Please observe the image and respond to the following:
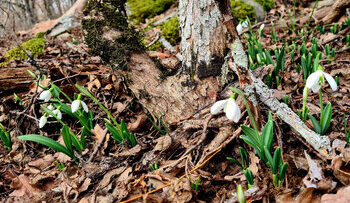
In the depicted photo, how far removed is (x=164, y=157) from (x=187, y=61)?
2.54ft

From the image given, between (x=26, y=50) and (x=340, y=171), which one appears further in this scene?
(x=26, y=50)

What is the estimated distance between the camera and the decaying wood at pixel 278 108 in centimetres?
130

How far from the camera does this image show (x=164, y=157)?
5.25 ft

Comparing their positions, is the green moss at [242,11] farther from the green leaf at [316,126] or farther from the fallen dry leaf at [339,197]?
the fallen dry leaf at [339,197]

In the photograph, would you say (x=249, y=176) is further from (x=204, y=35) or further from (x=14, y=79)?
(x=14, y=79)

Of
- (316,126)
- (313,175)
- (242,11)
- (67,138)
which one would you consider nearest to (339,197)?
(313,175)

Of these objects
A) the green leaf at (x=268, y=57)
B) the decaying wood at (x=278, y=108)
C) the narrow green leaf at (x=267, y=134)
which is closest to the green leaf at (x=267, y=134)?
the narrow green leaf at (x=267, y=134)

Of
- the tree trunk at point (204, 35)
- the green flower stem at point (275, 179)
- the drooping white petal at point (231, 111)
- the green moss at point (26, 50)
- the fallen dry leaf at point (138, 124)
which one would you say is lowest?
the green flower stem at point (275, 179)

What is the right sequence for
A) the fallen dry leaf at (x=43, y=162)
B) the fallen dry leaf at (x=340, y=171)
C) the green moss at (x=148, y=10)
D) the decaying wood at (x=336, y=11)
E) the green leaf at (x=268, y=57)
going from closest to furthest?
the fallen dry leaf at (x=340, y=171), the fallen dry leaf at (x=43, y=162), the green leaf at (x=268, y=57), the decaying wood at (x=336, y=11), the green moss at (x=148, y=10)

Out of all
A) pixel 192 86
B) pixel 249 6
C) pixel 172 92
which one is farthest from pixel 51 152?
pixel 249 6

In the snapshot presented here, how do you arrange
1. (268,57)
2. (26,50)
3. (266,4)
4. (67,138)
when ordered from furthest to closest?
(266,4)
(26,50)
(268,57)
(67,138)

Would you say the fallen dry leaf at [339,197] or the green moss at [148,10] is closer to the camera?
the fallen dry leaf at [339,197]

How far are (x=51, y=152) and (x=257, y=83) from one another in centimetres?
182

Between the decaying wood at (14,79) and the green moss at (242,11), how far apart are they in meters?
3.07
